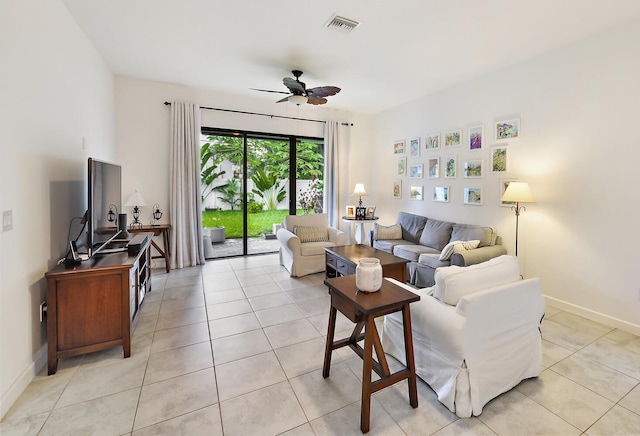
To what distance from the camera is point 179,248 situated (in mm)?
4855

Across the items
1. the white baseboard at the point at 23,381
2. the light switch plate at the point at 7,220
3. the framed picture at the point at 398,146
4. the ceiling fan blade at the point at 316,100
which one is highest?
the ceiling fan blade at the point at 316,100

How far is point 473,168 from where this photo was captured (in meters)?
4.31

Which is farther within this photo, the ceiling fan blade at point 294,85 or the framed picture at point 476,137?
the framed picture at point 476,137

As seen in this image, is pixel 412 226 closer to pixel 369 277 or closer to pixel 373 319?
pixel 369 277

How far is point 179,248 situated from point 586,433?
5049mm

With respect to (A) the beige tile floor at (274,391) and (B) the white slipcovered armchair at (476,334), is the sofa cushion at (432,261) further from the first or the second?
(B) the white slipcovered armchair at (476,334)

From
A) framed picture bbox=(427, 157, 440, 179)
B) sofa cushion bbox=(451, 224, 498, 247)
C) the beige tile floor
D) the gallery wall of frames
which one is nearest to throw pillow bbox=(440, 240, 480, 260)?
sofa cushion bbox=(451, 224, 498, 247)

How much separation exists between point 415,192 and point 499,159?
1.60 metres

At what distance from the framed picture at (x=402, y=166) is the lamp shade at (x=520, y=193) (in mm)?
2296

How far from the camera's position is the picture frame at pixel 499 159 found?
3.89 metres

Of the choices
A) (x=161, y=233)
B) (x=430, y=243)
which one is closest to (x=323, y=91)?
(x=430, y=243)

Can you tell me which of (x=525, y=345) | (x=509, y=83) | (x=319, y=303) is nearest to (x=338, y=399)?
(x=525, y=345)

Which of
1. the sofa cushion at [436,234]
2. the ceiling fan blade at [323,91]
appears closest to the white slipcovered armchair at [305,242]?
the sofa cushion at [436,234]

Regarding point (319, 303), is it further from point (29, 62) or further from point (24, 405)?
point (29, 62)
